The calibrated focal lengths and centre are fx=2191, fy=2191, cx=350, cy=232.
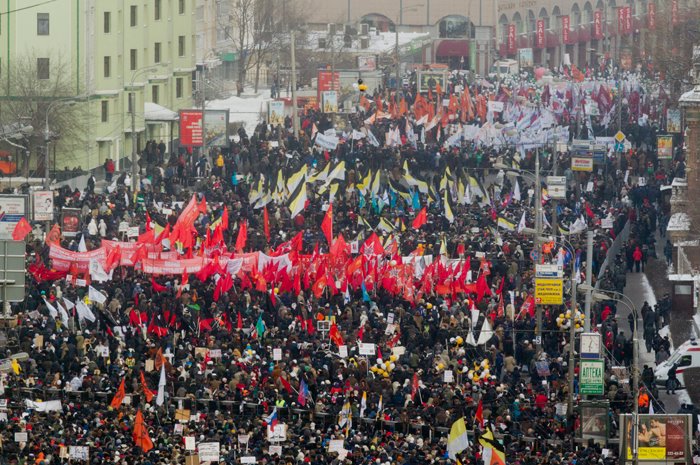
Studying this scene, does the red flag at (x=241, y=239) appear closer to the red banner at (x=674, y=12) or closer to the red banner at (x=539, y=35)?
the red banner at (x=674, y=12)

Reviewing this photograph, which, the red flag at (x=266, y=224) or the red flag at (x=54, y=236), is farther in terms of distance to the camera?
the red flag at (x=266, y=224)

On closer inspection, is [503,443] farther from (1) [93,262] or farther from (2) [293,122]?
(2) [293,122]

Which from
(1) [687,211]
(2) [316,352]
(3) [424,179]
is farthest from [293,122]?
(2) [316,352]

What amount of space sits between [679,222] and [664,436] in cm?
2287

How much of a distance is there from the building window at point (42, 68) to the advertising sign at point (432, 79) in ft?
74.9

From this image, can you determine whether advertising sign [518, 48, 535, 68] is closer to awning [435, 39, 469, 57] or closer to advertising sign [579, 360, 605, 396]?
awning [435, 39, 469, 57]

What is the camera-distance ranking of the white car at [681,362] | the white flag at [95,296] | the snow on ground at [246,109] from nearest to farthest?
the white car at [681,362] → the white flag at [95,296] → the snow on ground at [246,109]

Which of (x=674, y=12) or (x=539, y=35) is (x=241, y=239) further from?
(x=539, y=35)

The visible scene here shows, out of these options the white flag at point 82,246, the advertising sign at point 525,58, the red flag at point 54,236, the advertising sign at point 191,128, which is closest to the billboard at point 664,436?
the white flag at point 82,246

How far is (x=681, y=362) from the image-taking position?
4572cm

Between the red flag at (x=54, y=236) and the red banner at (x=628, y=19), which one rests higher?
the red banner at (x=628, y=19)

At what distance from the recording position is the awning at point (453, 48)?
121000mm

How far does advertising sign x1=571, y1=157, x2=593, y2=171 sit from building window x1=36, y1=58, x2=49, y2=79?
19.4 metres

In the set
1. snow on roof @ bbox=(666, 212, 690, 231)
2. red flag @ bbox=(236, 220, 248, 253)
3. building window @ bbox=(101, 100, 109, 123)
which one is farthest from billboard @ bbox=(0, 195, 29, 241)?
building window @ bbox=(101, 100, 109, 123)
